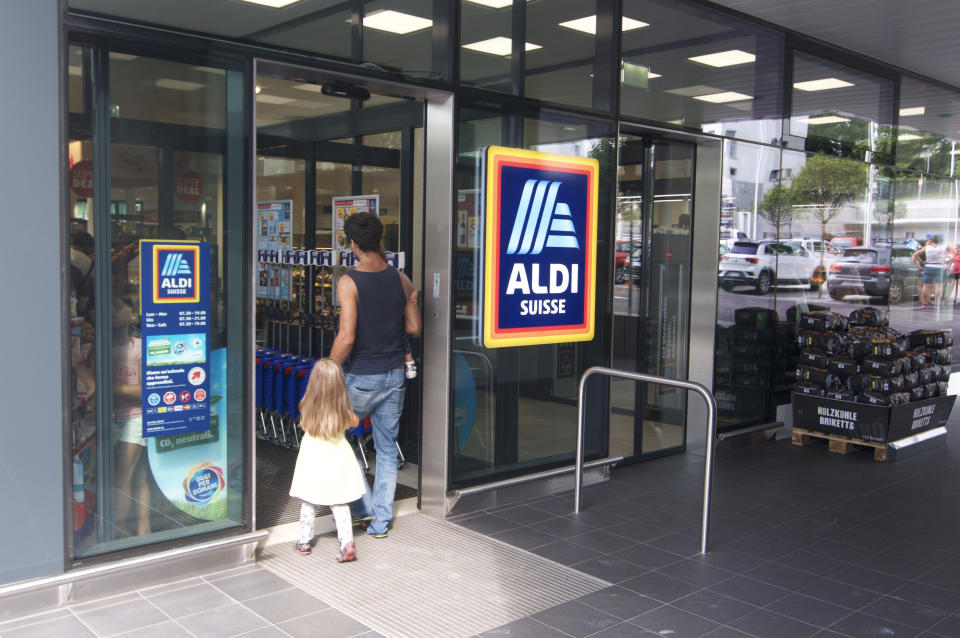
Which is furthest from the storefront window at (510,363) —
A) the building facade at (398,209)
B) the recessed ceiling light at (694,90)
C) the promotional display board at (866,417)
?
the promotional display board at (866,417)

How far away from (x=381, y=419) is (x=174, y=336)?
1214 millimetres

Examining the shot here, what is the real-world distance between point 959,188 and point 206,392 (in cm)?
1047

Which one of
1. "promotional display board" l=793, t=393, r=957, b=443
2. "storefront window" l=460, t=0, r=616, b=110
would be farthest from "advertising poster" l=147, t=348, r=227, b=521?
"promotional display board" l=793, t=393, r=957, b=443

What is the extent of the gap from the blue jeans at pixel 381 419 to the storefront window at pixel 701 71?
2.81 m

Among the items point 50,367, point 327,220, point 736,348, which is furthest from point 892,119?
point 50,367

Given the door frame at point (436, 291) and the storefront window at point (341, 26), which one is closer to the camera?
the storefront window at point (341, 26)

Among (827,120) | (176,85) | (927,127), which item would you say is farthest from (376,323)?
(927,127)

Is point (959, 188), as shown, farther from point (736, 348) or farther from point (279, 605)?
point (279, 605)

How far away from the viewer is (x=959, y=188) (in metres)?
10.9

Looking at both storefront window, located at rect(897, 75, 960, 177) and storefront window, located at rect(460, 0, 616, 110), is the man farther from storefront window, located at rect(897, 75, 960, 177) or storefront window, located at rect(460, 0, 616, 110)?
storefront window, located at rect(897, 75, 960, 177)

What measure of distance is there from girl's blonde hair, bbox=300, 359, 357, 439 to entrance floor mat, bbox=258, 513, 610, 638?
70cm

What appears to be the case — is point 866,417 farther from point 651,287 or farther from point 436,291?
point 436,291

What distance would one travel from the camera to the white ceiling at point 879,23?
21.6ft

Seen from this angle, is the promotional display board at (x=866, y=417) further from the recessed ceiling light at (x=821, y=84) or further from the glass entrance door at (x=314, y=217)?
the glass entrance door at (x=314, y=217)
